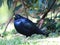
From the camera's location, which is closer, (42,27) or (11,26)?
(42,27)

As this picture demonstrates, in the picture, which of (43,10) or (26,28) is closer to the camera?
(26,28)

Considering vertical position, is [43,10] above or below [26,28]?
above

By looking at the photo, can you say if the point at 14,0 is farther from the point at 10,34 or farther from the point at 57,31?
the point at 57,31

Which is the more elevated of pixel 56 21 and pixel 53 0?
pixel 53 0

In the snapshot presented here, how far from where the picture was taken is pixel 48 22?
6.77 meters

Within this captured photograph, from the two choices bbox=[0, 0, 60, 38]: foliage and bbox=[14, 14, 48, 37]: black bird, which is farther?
bbox=[0, 0, 60, 38]: foliage

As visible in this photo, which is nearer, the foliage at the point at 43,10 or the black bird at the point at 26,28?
the black bird at the point at 26,28

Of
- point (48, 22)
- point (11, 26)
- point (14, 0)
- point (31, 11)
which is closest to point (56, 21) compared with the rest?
point (48, 22)

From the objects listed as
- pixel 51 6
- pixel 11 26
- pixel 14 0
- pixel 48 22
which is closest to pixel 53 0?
pixel 51 6

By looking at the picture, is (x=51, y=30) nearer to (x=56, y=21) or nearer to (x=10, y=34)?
(x=56, y=21)

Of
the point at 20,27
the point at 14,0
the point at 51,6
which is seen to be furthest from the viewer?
the point at 14,0

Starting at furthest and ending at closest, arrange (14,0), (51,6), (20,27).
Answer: (14,0)
(51,6)
(20,27)

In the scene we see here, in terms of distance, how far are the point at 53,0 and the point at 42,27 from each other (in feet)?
2.45

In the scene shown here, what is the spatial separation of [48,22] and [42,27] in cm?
21
